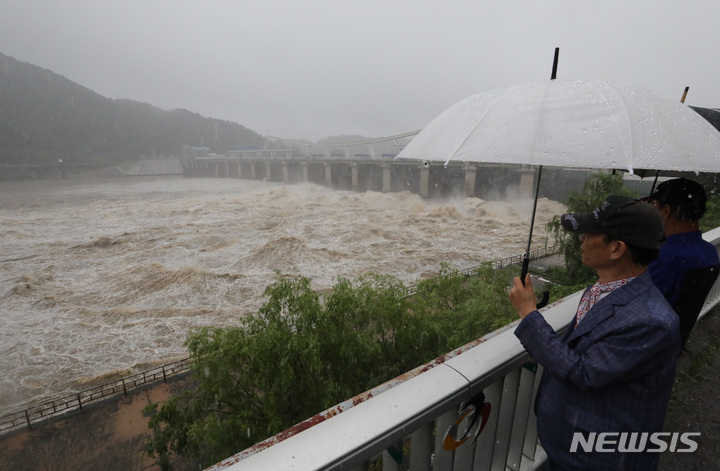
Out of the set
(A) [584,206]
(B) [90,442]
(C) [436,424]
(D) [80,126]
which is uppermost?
(D) [80,126]

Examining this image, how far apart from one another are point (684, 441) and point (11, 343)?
19974 millimetres

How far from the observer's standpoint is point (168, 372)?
476 inches

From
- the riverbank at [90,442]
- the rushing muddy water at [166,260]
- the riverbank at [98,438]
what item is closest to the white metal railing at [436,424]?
the riverbank at [98,438]

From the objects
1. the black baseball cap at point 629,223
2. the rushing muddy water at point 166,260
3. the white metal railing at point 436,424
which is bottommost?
the rushing muddy water at point 166,260

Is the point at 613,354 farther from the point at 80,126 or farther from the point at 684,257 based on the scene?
the point at 80,126

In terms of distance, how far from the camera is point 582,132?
2.25m

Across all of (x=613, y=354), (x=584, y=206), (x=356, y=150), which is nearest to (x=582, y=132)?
(x=613, y=354)

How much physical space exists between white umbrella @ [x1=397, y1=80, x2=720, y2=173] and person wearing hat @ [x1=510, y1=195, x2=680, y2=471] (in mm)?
634

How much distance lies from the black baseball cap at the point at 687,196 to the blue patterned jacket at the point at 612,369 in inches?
51.1

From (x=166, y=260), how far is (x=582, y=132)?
25186 millimetres

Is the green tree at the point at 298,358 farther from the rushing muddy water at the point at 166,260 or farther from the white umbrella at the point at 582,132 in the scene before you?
the rushing muddy water at the point at 166,260

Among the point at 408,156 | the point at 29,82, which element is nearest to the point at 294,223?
the point at 408,156

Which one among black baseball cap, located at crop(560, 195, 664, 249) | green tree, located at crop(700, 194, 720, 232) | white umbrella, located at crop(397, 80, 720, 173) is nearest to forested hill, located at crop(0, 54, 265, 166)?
green tree, located at crop(700, 194, 720, 232)

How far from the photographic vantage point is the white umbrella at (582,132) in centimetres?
217
